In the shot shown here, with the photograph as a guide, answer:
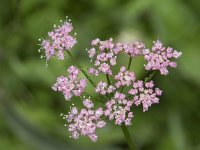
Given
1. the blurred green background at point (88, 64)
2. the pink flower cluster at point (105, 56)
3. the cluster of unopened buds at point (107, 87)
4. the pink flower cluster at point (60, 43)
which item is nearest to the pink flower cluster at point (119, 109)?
the cluster of unopened buds at point (107, 87)

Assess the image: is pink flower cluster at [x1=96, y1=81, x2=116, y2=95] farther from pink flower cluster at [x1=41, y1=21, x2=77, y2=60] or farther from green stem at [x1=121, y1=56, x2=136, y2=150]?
pink flower cluster at [x1=41, y1=21, x2=77, y2=60]

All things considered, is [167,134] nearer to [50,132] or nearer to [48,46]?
[50,132]

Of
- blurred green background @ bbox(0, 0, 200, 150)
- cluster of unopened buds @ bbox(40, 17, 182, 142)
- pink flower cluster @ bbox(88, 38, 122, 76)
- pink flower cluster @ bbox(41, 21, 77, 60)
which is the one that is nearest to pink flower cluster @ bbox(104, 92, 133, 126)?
cluster of unopened buds @ bbox(40, 17, 182, 142)

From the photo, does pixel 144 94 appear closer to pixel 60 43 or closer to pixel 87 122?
pixel 87 122

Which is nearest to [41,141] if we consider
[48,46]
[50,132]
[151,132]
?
[50,132]

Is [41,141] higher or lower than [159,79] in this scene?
lower

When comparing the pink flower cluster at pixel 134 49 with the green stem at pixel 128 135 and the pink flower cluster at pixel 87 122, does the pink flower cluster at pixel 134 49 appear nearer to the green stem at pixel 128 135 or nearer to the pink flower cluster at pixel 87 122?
the green stem at pixel 128 135
